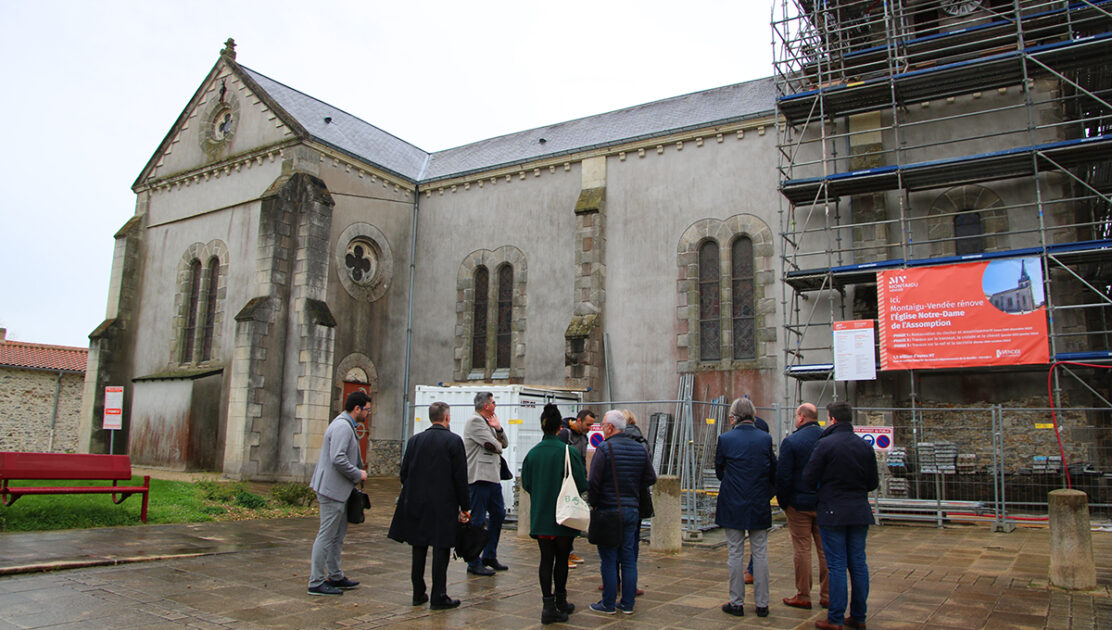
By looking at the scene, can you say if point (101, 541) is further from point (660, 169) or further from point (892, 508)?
point (660, 169)

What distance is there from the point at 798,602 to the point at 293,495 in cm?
918

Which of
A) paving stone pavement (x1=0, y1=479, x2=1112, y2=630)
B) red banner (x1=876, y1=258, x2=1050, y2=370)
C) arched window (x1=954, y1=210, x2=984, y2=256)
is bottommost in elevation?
paving stone pavement (x1=0, y1=479, x2=1112, y2=630)

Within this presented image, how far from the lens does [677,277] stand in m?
17.2

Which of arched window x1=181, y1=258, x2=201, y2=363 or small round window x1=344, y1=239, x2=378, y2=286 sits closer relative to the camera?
small round window x1=344, y1=239, x2=378, y2=286

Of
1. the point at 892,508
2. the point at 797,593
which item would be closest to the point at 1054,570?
the point at 797,593

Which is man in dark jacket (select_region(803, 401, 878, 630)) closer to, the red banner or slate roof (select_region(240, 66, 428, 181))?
the red banner

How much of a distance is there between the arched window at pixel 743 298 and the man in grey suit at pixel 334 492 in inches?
430

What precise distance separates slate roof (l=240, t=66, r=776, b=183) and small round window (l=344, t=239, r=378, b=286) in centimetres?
226

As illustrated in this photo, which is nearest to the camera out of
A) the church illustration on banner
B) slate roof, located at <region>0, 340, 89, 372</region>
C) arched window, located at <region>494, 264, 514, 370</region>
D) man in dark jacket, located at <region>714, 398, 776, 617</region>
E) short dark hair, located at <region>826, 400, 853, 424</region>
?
short dark hair, located at <region>826, 400, 853, 424</region>

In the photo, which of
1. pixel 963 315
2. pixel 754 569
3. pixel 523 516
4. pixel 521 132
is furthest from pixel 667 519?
pixel 521 132

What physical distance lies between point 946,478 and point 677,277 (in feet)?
22.6

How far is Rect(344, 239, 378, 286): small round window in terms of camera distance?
19516mm

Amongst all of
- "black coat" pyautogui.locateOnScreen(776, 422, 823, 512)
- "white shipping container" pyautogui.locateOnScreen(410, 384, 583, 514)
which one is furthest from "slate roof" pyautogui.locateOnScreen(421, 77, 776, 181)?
"black coat" pyautogui.locateOnScreen(776, 422, 823, 512)

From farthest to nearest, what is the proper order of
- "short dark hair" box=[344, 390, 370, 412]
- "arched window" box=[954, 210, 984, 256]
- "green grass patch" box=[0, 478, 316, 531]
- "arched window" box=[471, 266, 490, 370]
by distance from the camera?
"arched window" box=[471, 266, 490, 370], "arched window" box=[954, 210, 984, 256], "green grass patch" box=[0, 478, 316, 531], "short dark hair" box=[344, 390, 370, 412]
